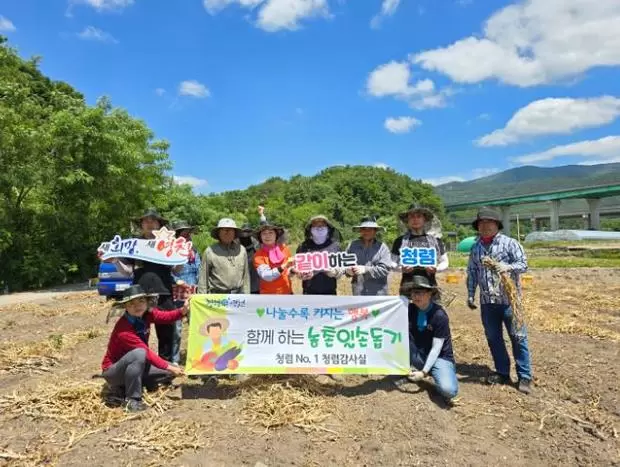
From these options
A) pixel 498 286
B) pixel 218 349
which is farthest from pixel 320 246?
pixel 498 286

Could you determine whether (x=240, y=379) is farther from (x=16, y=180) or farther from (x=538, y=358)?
(x=16, y=180)

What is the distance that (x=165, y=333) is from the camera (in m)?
4.98

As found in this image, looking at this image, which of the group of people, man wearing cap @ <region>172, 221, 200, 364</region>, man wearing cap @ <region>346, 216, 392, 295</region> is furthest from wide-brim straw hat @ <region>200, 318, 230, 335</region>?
man wearing cap @ <region>346, 216, 392, 295</region>

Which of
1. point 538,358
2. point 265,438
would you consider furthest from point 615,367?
point 265,438

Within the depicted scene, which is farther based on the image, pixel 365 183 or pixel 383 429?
pixel 365 183

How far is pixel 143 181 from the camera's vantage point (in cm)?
1772

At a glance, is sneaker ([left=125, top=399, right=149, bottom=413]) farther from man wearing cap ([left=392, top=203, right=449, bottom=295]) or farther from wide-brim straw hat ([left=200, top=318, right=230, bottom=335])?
man wearing cap ([left=392, top=203, right=449, bottom=295])

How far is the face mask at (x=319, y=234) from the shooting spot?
16.0ft

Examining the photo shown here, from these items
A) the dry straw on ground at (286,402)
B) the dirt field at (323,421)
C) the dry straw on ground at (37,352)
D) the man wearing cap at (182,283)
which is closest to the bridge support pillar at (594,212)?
the dirt field at (323,421)

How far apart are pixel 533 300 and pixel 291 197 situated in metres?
48.6

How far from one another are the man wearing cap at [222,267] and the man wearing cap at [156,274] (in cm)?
37

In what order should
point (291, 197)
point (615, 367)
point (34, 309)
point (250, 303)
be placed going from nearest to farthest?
point (250, 303), point (615, 367), point (34, 309), point (291, 197)

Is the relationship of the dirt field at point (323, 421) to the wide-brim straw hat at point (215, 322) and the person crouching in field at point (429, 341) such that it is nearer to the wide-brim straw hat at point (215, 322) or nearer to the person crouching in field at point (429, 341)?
the person crouching in field at point (429, 341)

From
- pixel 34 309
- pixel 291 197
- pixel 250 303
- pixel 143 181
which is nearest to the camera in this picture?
pixel 250 303
